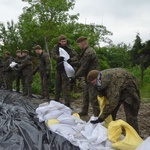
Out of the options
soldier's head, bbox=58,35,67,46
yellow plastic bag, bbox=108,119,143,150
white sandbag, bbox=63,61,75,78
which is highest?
soldier's head, bbox=58,35,67,46

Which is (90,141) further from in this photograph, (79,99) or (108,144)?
(79,99)

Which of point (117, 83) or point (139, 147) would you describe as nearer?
point (139, 147)

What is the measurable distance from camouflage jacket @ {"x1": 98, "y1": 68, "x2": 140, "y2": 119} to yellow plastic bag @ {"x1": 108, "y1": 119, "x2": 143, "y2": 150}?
40cm

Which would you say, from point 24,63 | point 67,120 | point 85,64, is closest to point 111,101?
point 67,120

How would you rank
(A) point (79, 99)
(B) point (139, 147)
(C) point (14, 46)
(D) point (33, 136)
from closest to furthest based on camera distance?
(B) point (139, 147), (D) point (33, 136), (A) point (79, 99), (C) point (14, 46)

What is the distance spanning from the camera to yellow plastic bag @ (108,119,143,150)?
3285 mm

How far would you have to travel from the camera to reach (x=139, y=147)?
3.08 meters

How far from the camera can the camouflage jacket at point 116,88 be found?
399 centimetres

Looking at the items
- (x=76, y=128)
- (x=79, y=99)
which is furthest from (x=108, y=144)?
(x=79, y=99)

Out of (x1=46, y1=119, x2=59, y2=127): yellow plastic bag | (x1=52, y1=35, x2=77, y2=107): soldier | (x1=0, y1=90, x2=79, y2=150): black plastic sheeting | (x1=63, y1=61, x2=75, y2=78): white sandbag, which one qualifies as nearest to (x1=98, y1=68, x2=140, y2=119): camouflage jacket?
(x1=0, y1=90, x2=79, y2=150): black plastic sheeting

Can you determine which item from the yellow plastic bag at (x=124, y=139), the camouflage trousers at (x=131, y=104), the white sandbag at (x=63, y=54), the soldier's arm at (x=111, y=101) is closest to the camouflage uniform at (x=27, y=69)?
the white sandbag at (x=63, y=54)

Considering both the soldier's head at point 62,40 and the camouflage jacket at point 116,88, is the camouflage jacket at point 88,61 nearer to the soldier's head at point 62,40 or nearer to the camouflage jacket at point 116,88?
the soldier's head at point 62,40

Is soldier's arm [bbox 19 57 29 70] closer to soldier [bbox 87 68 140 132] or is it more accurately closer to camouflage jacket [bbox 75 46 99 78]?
camouflage jacket [bbox 75 46 99 78]

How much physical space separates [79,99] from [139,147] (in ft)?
21.9
